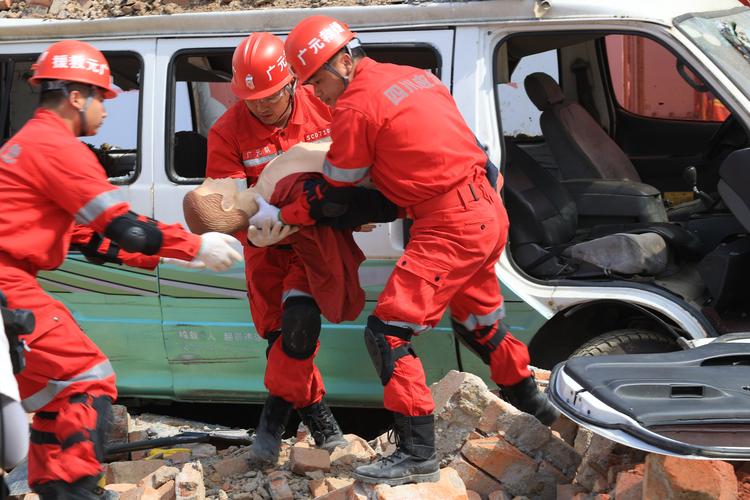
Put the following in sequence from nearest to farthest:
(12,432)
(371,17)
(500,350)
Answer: (12,432), (500,350), (371,17)

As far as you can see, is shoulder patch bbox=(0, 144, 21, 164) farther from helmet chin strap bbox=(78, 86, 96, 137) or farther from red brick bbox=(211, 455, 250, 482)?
red brick bbox=(211, 455, 250, 482)

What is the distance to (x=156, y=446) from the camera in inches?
215

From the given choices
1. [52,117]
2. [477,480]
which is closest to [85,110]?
[52,117]

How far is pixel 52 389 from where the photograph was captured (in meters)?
4.14

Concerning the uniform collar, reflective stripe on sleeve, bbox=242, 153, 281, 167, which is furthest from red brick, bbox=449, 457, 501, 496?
the uniform collar

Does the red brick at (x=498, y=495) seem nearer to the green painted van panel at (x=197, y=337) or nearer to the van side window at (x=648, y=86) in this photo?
the green painted van panel at (x=197, y=337)

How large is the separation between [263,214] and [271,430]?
3.38 feet

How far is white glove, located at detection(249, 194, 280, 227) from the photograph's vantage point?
15.4ft

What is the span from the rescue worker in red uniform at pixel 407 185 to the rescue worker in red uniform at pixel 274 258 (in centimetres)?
44

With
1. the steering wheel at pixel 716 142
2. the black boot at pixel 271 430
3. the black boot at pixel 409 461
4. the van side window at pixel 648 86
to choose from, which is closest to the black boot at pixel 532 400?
the black boot at pixel 409 461

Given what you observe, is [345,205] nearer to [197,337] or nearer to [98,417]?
[98,417]

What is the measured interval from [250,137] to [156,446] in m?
1.59

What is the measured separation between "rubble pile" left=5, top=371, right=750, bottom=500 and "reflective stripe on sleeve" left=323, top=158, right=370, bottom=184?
104 centimetres

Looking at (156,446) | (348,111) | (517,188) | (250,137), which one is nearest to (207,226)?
(250,137)
